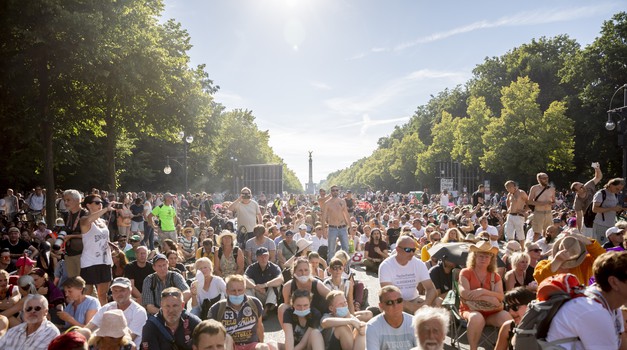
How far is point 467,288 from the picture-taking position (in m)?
6.68

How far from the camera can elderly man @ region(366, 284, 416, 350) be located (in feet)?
17.0

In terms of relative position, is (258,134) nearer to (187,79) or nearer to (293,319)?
(187,79)

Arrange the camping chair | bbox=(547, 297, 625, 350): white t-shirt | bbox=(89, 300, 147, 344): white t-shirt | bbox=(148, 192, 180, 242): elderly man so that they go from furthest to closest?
bbox=(148, 192, 180, 242): elderly man, the camping chair, bbox=(89, 300, 147, 344): white t-shirt, bbox=(547, 297, 625, 350): white t-shirt

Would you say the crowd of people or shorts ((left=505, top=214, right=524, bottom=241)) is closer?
the crowd of people

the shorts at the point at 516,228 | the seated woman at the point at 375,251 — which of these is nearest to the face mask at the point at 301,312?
the shorts at the point at 516,228

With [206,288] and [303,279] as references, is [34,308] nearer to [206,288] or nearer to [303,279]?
[206,288]

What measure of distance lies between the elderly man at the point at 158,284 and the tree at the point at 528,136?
3875 cm

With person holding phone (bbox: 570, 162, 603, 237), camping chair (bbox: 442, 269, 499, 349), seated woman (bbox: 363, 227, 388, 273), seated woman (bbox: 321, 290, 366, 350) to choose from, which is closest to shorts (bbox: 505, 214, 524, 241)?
person holding phone (bbox: 570, 162, 603, 237)

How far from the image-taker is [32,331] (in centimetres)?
555

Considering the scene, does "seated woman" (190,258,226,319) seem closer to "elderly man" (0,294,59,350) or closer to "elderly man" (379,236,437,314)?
"elderly man" (379,236,437,314)

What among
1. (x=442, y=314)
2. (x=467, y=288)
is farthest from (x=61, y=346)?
(x=467, y=288)

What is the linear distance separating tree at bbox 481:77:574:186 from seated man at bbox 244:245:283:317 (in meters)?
36.5

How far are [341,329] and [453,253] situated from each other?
2.64m

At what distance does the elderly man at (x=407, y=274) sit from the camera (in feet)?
24.3
